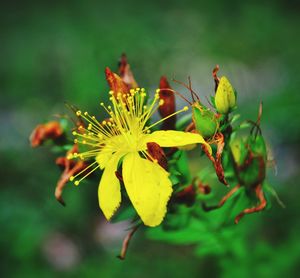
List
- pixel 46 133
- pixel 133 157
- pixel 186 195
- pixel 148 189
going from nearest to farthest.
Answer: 1. pixel 148 189
2. pixel 133 157
3. pixel 186 195
4. pixel 46 133

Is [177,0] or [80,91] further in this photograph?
[177,0]

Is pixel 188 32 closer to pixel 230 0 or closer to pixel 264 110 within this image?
pixel 230 0

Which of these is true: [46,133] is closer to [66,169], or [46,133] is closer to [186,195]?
[66,169]

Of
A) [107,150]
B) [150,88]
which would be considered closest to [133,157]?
[107,150]

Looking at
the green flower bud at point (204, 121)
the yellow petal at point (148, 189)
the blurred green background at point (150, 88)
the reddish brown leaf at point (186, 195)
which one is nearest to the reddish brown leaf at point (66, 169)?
the yellow petal at point (148, 189)

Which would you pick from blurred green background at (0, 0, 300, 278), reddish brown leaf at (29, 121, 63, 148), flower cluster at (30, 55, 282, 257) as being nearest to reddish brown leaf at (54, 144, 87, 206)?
flower cluster at (30, 55, 282, 257)

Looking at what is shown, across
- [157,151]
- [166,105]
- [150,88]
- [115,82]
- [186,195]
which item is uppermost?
[115,82]

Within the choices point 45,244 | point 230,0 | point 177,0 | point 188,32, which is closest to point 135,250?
point 45,244
